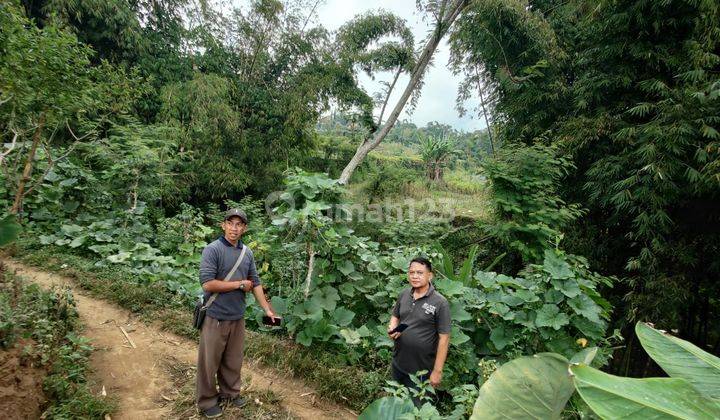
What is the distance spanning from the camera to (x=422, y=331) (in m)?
2.61

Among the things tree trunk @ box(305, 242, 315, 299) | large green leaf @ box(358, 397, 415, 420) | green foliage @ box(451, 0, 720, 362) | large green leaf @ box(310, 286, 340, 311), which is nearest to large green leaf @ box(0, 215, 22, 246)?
tree trunk @ box(305, 242, 315, 299)

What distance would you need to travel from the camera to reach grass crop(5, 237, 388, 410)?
3.13 m

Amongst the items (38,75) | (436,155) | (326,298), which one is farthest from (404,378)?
(436,155)

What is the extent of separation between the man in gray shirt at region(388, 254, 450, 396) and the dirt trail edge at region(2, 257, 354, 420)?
790mm

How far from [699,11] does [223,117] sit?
8.26 m

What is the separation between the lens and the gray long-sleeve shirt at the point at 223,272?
92.5 inches

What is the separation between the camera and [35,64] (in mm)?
3658

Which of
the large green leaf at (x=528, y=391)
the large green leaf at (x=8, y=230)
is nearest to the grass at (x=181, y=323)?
the large green leaf at (x=8, y=230)

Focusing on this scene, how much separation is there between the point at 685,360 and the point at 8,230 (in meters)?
3.29

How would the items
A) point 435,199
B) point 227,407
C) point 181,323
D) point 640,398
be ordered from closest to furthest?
point 640,398 → point 227,407 → point 181,323 → point 435,199

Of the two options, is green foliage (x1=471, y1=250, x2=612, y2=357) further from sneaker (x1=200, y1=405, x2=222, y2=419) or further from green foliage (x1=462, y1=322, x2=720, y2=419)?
green foliage (x1=462, y1=322, x2=720, y2=419)

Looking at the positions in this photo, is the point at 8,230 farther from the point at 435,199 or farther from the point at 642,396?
the point at 435,199

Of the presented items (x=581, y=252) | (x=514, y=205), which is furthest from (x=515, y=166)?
(x=581, y=252)

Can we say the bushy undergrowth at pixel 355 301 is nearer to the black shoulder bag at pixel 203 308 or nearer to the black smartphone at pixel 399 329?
the black smartphone at pixel 399 329
